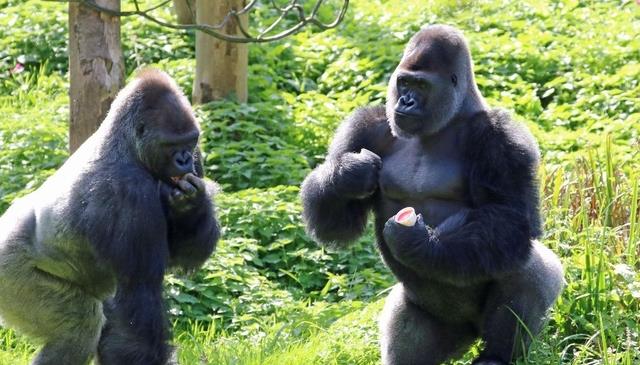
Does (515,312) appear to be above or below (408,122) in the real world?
below

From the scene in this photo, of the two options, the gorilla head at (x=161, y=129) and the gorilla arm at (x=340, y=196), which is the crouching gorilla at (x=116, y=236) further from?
the gorilla arm at (x=340, y=196)

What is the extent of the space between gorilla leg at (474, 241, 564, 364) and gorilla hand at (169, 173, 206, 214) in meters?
1.10

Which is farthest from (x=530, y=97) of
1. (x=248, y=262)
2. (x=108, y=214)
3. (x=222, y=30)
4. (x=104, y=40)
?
(x=108, y=214)

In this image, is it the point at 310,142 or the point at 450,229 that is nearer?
the point at 450,229

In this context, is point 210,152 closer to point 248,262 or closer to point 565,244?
point 248,262

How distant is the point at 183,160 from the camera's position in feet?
14.0

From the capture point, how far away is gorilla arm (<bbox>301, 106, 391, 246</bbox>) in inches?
178

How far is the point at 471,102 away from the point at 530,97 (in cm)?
365

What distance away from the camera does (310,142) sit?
765 cm

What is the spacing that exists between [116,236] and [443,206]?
117 cm

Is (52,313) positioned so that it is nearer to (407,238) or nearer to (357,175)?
(357,175)

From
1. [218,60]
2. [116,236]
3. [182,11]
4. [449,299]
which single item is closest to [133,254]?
[116,236]

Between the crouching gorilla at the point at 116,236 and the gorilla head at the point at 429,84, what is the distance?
746 mm

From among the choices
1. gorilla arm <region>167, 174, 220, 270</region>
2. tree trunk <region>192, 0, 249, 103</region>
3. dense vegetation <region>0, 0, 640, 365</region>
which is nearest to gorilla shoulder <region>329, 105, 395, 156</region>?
gorilla arm <region>167, 174, 220, 270</region>
